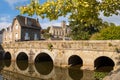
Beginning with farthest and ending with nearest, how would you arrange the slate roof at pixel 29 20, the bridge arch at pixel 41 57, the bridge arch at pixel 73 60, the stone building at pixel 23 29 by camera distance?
the slate roof at pixel 29 20
the stone building at pixel 23 29
the bridge arch at pixel 41 57
the bridge arch at pixel 73 60

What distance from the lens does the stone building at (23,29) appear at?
1987 inches

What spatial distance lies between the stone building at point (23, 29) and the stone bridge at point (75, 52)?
11.9 meters

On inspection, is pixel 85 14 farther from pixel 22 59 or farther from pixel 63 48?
pixel 22 59

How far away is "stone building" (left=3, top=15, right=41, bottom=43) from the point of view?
166ft

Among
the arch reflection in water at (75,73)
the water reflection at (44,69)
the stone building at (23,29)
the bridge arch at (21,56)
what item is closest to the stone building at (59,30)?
the stone building at (23,29)

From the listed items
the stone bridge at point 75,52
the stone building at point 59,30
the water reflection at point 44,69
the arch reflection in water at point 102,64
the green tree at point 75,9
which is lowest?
the water reflection at point 44,69

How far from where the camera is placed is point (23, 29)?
50.5 m

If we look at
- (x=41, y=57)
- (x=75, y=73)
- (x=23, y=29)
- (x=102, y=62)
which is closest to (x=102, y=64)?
(x=102, y=62)

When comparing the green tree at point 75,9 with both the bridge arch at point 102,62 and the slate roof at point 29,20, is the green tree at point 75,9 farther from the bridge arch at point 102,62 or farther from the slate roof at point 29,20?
the slate roof at point 29,20

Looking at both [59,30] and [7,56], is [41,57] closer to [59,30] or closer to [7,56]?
[7,56]

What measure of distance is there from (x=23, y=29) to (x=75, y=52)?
23509 mm

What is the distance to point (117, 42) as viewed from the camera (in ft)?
84.6

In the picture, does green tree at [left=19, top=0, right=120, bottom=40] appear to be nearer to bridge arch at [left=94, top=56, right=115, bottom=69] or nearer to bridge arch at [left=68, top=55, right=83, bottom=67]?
bridge arch at [left=94, top=56, right=115, bottom=69]

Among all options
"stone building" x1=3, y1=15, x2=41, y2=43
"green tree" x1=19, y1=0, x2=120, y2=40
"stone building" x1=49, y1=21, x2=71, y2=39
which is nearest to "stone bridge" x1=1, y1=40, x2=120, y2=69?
"stone building" x1=3, y1=15, x2=41, y2=43
